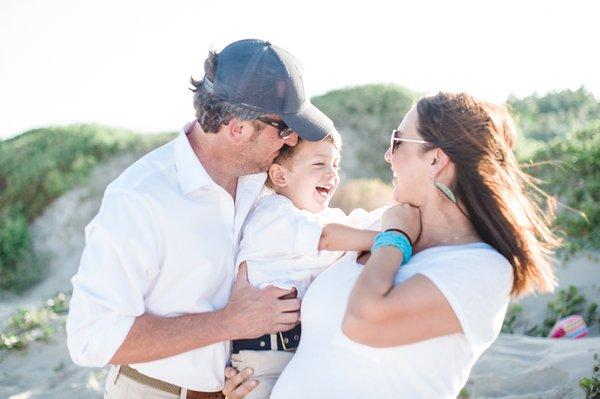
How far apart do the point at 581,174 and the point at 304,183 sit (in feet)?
22.8

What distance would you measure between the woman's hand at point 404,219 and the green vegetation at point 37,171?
11.2 m

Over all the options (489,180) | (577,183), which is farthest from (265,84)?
(577,183)

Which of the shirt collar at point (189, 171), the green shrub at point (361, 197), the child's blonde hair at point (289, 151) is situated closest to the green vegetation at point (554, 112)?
the green shrub at point (361, 197)

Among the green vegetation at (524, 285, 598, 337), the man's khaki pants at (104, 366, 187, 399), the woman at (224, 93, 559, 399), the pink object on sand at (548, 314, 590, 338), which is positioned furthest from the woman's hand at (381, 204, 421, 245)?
the green vegetation at (524, 285, 598, 337)

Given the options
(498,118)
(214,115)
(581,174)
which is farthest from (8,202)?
(498,118)

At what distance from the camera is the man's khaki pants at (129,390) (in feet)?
11.0

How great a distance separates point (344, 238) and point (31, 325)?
645cm

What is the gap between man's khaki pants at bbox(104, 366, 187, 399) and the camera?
3.37m

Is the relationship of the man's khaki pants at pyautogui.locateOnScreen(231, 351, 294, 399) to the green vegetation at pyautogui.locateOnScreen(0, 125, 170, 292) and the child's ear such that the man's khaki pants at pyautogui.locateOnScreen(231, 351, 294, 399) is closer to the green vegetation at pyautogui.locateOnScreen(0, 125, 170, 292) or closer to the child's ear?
the child's ear

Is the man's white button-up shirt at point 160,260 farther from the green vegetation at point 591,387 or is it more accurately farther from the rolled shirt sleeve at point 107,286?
the green vegetation at point 591,387

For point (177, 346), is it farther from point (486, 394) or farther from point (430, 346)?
point (486, 394)

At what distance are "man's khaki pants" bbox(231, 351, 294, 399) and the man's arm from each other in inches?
4.8

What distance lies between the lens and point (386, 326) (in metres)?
2.78

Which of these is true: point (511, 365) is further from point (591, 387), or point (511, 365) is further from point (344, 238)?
point (344, 238)
